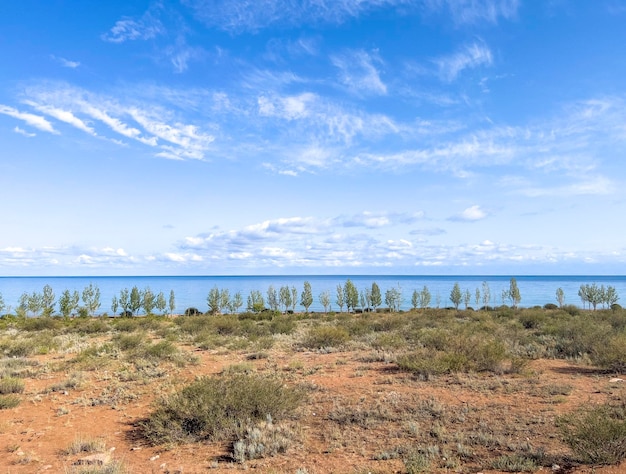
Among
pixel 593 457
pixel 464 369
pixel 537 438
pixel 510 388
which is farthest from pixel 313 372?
pixel 593 457

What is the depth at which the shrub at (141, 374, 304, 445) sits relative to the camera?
8.98 meters

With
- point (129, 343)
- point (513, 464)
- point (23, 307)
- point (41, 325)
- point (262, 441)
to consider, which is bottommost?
point (23, 307)

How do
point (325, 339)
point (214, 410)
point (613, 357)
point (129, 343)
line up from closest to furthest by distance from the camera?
point (214, 410) < point (613, 357) < point (129, 343) < point (325, 339)

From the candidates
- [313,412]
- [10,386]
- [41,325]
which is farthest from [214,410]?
[41,325]

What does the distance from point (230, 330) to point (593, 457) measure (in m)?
25.4

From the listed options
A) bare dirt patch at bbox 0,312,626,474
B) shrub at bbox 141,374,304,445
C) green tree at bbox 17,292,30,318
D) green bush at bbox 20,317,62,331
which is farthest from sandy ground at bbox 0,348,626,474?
green tree at bbox 17,292,30,318

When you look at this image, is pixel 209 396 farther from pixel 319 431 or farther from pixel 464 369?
pixel 464 369

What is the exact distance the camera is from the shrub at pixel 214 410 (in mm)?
8984

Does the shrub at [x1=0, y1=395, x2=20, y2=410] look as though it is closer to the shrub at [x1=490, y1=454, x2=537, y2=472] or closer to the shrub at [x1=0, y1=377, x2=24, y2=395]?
the shrub at [x1=0, y1=377, x2=24, y2=395]

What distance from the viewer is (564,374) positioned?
1424 centimetres

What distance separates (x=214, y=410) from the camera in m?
9.45

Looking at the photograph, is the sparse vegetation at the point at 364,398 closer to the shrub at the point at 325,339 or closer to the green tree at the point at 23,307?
the shrub at the point at 325,339

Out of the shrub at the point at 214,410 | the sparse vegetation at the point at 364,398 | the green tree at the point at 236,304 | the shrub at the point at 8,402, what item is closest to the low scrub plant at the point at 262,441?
the sparse vegetation at the point at 364,398

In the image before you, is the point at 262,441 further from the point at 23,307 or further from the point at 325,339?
the point at 23,307
